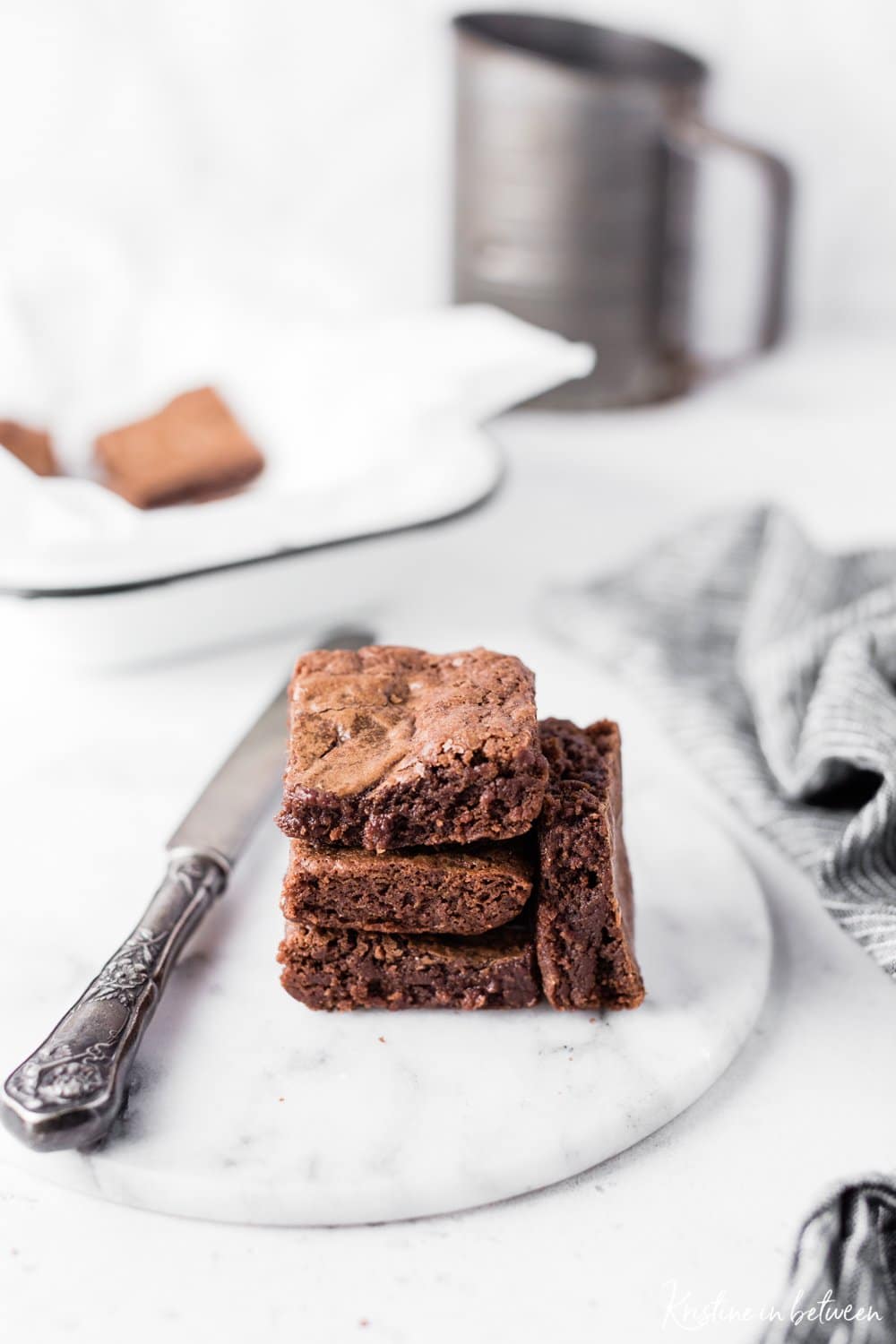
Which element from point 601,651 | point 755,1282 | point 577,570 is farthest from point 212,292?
point 755,1282

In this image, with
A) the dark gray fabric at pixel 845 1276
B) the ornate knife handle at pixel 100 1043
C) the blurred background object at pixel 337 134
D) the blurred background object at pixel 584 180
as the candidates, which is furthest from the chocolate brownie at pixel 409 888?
the blurred background object at pixel 337 134

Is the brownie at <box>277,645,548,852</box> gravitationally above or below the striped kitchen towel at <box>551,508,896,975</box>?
above

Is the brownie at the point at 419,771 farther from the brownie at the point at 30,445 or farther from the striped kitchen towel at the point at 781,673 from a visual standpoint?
the brownie at the point at 30,445

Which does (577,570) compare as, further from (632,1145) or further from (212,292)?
(632,1145)

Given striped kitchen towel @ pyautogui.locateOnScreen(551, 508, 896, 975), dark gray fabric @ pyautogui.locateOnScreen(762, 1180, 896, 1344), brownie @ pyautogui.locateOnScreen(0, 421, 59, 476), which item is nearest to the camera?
dark gray fabric @ pyautogui.locateOnScreen(762, 1180, 896, 1344)

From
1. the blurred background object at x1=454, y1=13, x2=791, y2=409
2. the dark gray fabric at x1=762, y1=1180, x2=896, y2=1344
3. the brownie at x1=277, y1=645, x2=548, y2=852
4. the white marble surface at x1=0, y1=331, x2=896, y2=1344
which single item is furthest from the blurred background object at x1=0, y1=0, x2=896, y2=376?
the dark gray fabric at x1=762, y1=1180, x2=896, y2=1344

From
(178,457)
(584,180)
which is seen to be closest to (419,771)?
(178,457)

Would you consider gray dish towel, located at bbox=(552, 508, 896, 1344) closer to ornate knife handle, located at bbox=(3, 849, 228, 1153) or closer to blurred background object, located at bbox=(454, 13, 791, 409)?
ornate knife handle, located at bbox=(3, 849, 228, 1153)
